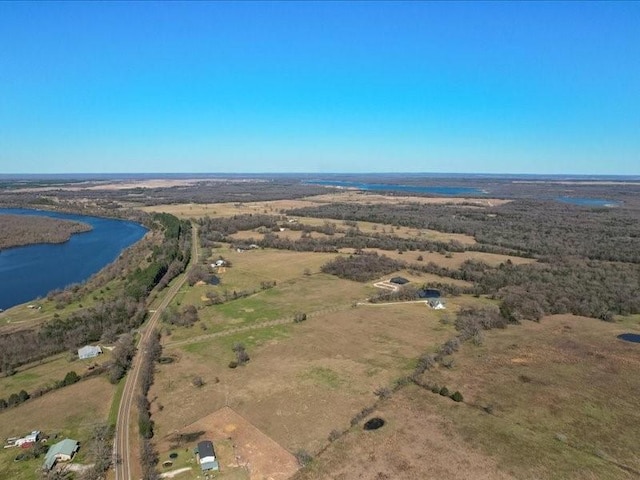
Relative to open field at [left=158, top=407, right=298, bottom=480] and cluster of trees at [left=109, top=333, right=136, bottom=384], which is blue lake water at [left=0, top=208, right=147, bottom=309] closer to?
cluster of trees at [left=109, top=333, right=136, bottom=384]

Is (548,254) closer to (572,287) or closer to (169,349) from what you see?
(572,287)

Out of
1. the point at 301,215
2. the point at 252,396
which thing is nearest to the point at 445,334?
the point at 252,396

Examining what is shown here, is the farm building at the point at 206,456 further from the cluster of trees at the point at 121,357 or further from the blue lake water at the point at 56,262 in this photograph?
the blue lake water at the point at 56,262

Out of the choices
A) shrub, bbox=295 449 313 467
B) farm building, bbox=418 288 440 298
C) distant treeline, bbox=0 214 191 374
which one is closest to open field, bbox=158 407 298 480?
shrub, bbox=295 449 313 467

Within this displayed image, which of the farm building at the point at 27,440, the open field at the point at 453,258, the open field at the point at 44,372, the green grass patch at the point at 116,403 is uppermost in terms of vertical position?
the open field at the point at 453,258

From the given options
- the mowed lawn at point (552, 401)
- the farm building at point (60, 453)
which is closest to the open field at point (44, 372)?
the farm building at point (60, 453)

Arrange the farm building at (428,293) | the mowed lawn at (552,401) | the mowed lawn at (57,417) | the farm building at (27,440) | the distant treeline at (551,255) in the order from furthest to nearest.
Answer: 1. the farm building at (428,293)
2. the distant treeline at (551,255)
3. the farm building at (27,440)
4. the mowed lawn at (57,417)
5. the mowed lawn at (552,401)

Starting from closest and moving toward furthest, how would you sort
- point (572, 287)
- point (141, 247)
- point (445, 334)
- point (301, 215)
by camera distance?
point (445, 334)
point (572, 287)
point (141, 247)
point (301, 215)

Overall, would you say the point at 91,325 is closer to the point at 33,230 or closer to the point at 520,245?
the point at 520,245
